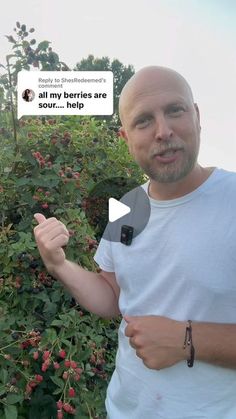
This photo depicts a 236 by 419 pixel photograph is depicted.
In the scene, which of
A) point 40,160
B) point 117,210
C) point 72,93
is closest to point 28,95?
point 72,93

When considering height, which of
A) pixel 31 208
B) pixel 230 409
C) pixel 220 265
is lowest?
pixel 230 409

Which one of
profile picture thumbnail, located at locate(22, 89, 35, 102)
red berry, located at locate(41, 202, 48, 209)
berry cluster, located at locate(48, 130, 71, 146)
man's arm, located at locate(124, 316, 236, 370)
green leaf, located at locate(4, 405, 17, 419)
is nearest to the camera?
man's arm, located at locate(124, 316, 236, 370)

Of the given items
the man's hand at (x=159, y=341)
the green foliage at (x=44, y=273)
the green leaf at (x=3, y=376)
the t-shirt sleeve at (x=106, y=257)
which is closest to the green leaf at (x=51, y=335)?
the green foliage at (x=44, y=273)

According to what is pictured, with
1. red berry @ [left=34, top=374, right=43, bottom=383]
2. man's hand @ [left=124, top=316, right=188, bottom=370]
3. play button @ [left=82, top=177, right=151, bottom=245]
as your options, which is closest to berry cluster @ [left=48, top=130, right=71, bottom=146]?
play button @ [left=82, top=177, right=151, bottom=245]

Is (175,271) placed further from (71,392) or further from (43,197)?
(43,197)

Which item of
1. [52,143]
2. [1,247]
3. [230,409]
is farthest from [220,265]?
[52,143]

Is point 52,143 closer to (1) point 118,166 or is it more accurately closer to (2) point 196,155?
(1) point 118,166

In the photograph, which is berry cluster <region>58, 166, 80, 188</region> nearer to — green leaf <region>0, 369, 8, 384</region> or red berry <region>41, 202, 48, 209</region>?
red berry <region>41, 202, 48, 209</region>
